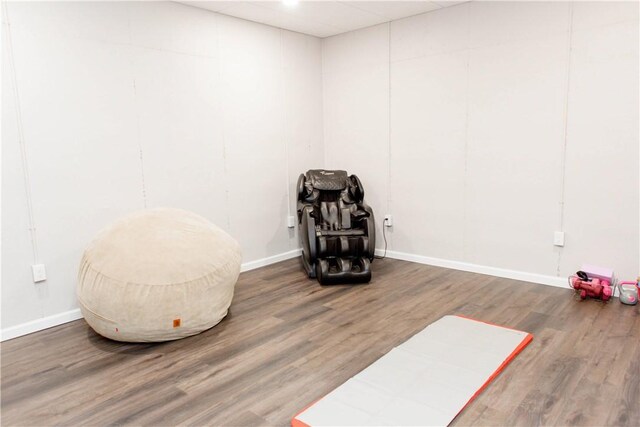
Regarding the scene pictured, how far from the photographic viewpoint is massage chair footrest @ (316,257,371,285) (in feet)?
13.2

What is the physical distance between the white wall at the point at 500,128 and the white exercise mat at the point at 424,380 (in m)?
1.35

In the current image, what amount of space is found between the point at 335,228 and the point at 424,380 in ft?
7.46

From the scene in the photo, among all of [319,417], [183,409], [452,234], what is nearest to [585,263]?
[452,234]

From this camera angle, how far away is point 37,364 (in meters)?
2.72

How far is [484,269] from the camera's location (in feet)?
14.3

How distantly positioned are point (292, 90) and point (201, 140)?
4.48ft

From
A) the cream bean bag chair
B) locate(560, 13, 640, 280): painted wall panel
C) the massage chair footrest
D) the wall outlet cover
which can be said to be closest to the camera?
the cream bean bag chair

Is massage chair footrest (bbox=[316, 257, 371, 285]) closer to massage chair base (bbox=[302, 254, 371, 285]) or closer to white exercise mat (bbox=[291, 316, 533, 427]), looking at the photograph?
massage chair base (bbox=[302, 254, 371, 285])

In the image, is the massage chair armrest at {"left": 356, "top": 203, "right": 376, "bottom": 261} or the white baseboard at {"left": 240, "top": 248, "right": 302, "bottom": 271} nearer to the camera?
the massage chair armrest at {"left": 356, "top": 203, "right": 376, "bottom": 261}

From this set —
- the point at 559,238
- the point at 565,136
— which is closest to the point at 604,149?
the point at 565,136

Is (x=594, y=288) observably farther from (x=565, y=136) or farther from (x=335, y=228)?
(x=335, y=228)

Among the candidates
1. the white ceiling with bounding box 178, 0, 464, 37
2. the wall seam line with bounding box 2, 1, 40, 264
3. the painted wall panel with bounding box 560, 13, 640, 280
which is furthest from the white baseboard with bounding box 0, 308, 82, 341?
the painted wall panel with bounding box 560, 13, 640, 280

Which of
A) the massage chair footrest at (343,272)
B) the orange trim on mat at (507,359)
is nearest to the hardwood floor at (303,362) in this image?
the orange trim on mat at (507,359)

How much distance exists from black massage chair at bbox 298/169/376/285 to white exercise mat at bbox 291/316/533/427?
A: 1.16 m
